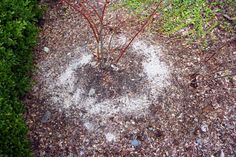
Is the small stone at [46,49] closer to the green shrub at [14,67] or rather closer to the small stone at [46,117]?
the green shrub at [14,67]

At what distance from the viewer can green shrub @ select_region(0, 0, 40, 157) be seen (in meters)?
2.91

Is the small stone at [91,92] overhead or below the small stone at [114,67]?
below

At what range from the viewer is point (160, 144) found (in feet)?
10.8

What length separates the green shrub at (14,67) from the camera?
9.54ft

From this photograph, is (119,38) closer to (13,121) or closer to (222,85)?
(222,85)

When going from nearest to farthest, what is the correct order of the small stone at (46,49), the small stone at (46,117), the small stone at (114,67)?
1. the small stone at (46,117)
2. the small stone at (114,67)
3. the small stone at (46,49)

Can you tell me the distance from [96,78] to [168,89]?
743 mm

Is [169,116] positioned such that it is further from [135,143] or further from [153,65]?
[153,65]

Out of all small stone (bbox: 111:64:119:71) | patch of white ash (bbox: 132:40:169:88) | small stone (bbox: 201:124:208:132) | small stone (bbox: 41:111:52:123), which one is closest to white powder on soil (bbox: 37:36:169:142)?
patch of white ash (bbox: 132:40:169:88)

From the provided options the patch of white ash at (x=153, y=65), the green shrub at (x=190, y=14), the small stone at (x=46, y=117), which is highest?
the green shrub at (x=190, y=14)

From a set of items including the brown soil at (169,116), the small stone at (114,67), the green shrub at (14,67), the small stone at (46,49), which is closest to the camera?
the green shrub at (14,67)

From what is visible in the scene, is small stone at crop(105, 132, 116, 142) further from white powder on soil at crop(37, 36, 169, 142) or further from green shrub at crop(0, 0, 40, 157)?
green shrub at crop(0, 0, 40, 157)

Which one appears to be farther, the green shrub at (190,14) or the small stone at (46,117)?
the green shrub at (190,14)

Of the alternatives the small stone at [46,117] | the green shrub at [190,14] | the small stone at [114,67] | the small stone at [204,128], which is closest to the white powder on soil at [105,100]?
the small stone at [46,117]
